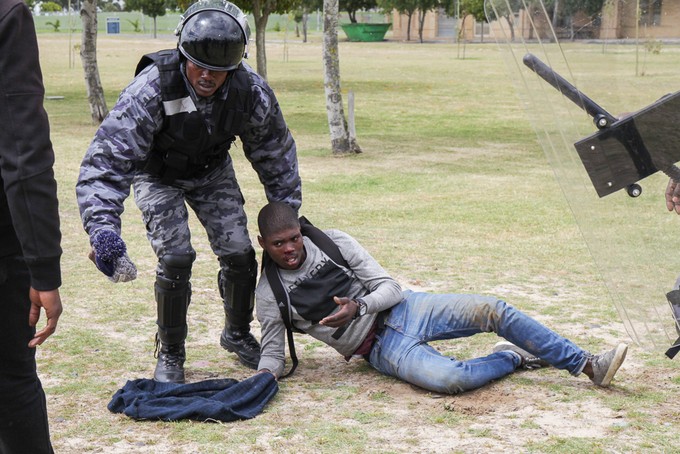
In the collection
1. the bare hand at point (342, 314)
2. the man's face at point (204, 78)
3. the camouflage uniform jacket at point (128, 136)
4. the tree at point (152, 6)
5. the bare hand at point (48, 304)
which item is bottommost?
the bare hand at point (342, 314)

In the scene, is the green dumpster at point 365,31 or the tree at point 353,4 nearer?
the green dumpster at point 365,31

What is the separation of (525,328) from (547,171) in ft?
28.2

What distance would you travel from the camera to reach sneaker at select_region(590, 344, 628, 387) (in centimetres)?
474

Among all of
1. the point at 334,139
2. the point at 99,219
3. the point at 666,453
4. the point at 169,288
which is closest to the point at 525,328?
the point at 666,453

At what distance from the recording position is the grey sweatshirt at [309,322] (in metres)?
5.03

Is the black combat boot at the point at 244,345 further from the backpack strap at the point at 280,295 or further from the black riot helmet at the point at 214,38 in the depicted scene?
the black riot helmet at the point at 214,38

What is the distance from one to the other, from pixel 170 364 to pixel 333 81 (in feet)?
31.6

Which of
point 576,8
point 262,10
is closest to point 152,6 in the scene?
point 262,10

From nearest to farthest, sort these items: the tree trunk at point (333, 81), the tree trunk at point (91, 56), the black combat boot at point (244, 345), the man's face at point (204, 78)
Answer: the man's face at point (204, 78) < the black combat boot at point (244, 345) < the tree trunk at point (333, 81) < the tree trunk at point (91, 56)

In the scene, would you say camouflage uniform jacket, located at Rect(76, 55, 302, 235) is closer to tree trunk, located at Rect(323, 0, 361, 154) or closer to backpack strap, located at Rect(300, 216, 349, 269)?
Result: backpack strap, located at Rect(300, 216, 349, 269)

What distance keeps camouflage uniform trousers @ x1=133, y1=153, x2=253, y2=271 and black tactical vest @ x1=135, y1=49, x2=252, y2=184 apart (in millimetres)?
76

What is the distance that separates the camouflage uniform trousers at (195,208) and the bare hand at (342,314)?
2.37 feet

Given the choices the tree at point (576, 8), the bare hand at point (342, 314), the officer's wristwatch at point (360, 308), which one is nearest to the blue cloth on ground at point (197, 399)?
the bare hand at point (342, 314)

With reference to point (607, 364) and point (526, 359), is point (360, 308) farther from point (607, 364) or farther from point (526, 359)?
point (607, 364)
